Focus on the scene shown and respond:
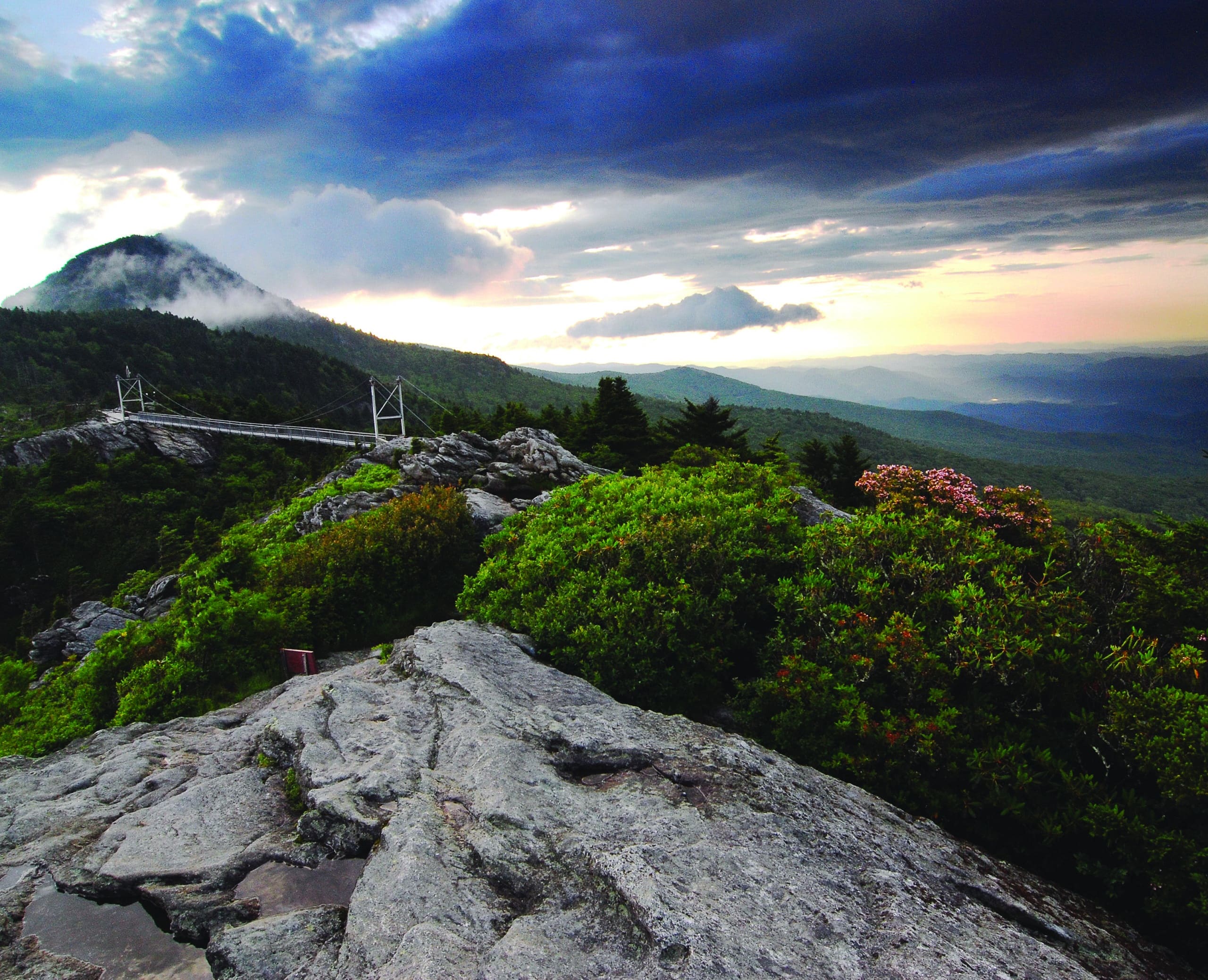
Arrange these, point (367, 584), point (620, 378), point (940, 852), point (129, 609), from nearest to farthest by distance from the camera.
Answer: point (940, 852) < point (367, 584) < point (129, 609) < point (620, 378)

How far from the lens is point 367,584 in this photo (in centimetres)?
1188

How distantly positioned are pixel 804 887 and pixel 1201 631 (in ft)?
20.1

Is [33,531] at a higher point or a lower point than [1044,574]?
lower

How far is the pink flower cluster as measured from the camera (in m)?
11.1

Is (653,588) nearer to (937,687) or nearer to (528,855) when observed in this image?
(937,687)

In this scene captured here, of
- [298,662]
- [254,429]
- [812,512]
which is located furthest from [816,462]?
[254,429]

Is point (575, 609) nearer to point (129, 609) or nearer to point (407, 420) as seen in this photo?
point (129, 609)

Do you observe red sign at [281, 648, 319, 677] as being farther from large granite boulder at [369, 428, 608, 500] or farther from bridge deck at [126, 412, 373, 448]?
bridge deck at [126, 412, 373, 448]

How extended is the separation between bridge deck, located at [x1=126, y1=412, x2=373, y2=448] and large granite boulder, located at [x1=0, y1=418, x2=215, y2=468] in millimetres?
1345

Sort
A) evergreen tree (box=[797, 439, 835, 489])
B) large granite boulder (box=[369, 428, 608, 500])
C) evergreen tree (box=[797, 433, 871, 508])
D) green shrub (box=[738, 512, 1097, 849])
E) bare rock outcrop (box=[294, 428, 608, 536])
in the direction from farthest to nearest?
1. evergreen tree (box=[797, 439, 835, 489])
2. evergreen tree (box=[797, 433, 871, 508])
3. large granite boulder (box=[369, 428, 608, 500])
4. bare rock outcrop (box=[294, 428, 608, 536])
5. green shrub (box=[738, 512, 1097, 849])

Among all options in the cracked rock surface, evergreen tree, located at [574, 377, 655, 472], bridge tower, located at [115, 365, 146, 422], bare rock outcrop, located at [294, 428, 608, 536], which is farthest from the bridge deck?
the cracked rock surface

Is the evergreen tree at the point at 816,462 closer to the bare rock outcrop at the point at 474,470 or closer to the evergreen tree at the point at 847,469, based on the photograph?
the evergreen tree at the point at 847,469

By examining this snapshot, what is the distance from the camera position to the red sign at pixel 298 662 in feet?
32.9

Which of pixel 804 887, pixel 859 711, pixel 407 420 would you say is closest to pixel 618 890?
pixel 804 887
